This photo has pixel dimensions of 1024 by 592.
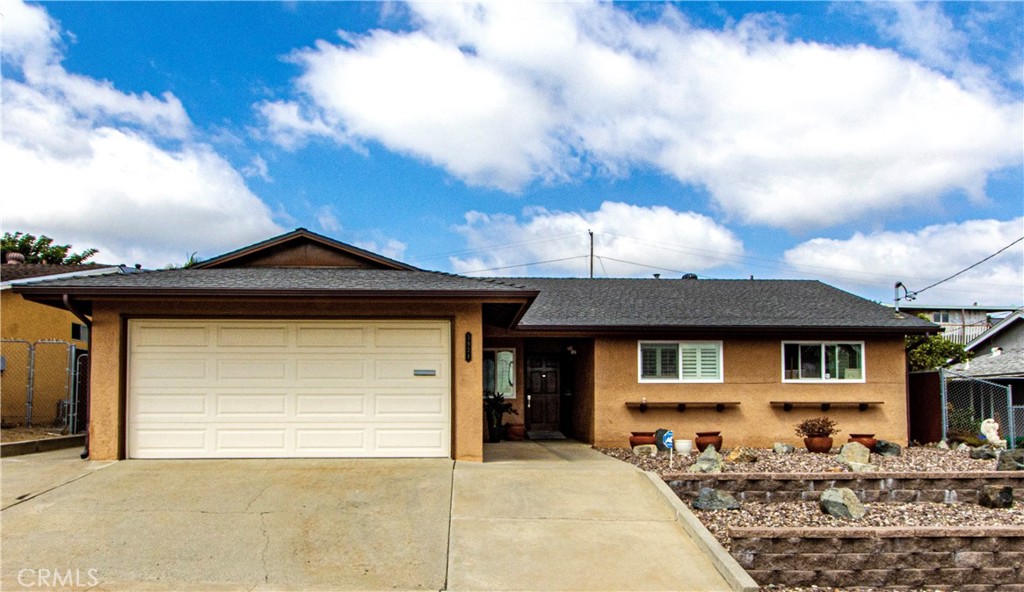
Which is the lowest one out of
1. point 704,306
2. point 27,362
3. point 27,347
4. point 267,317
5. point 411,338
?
point 27,362

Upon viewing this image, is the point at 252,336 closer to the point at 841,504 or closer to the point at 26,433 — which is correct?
the point at 26,433

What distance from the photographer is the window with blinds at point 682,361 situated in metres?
14.9

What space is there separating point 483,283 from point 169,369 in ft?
14.5

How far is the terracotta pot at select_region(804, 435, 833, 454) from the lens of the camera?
44.8 feet

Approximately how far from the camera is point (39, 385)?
53.0 feet

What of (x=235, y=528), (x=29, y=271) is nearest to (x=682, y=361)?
(x=235, y=528)

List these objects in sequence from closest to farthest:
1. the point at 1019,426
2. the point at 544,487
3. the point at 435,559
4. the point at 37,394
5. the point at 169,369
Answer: the point at 435,559 → the point at 544,487 → the point at 169,369 → the point at 37,394 → the point at 1019,426

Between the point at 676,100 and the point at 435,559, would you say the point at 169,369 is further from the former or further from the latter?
the point at 676,100

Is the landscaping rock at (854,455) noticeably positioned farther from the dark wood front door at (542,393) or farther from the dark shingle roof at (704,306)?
the dark wood front door at (542,393)

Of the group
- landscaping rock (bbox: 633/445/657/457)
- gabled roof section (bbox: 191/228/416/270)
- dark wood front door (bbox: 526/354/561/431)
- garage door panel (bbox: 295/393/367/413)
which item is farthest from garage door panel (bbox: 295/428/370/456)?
dark wood front door (bbox: 526/354/561/431)

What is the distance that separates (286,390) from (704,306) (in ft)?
31.8

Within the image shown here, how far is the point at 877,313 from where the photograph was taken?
1612 centimetres

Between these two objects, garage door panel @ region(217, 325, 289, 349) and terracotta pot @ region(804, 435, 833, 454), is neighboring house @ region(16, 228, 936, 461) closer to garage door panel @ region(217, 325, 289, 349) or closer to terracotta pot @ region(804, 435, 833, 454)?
garage door panel @ region(217, 325, 289, 349)

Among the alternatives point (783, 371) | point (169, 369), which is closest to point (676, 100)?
point (783, 371)
